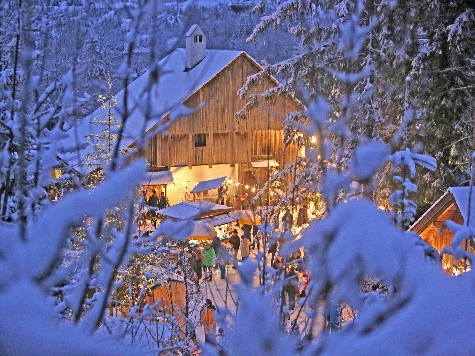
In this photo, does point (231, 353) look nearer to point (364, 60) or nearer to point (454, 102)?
point (364, 60)

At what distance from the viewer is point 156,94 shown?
2025 millimetres

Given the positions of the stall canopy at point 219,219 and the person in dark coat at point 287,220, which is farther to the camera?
the stall canopy at point 219,219

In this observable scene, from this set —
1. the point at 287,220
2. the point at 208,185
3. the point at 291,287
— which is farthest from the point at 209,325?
the point at 208,185

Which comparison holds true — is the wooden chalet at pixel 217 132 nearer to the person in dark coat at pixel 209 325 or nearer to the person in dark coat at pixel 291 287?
the person in dark coat at pixel 209 325

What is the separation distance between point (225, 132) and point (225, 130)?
0.16 metres

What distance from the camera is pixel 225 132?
2436 centimetres

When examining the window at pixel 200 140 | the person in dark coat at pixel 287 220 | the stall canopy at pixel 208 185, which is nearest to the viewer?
the person in dark coat at pixel 287 220

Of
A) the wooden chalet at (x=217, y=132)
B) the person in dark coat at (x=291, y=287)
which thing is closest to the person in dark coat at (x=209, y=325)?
the person in dark coat at (x=291, y=287)

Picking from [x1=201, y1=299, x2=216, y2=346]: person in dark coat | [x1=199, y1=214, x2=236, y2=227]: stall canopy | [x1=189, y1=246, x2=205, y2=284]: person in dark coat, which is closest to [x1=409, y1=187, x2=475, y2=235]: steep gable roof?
[x1=201, y1=299, x2=216, y2=346]: person in dark coat

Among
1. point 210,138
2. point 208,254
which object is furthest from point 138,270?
point 210,138

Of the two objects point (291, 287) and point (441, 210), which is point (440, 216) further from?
point (291, 287)

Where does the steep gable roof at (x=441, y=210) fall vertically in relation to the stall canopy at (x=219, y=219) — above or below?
above

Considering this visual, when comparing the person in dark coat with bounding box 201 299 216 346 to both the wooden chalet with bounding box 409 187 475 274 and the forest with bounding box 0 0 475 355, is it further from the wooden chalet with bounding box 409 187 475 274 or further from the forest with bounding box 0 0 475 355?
the wooden chalet with bounding box 409 187 475 274

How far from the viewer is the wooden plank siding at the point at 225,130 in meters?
23.0
